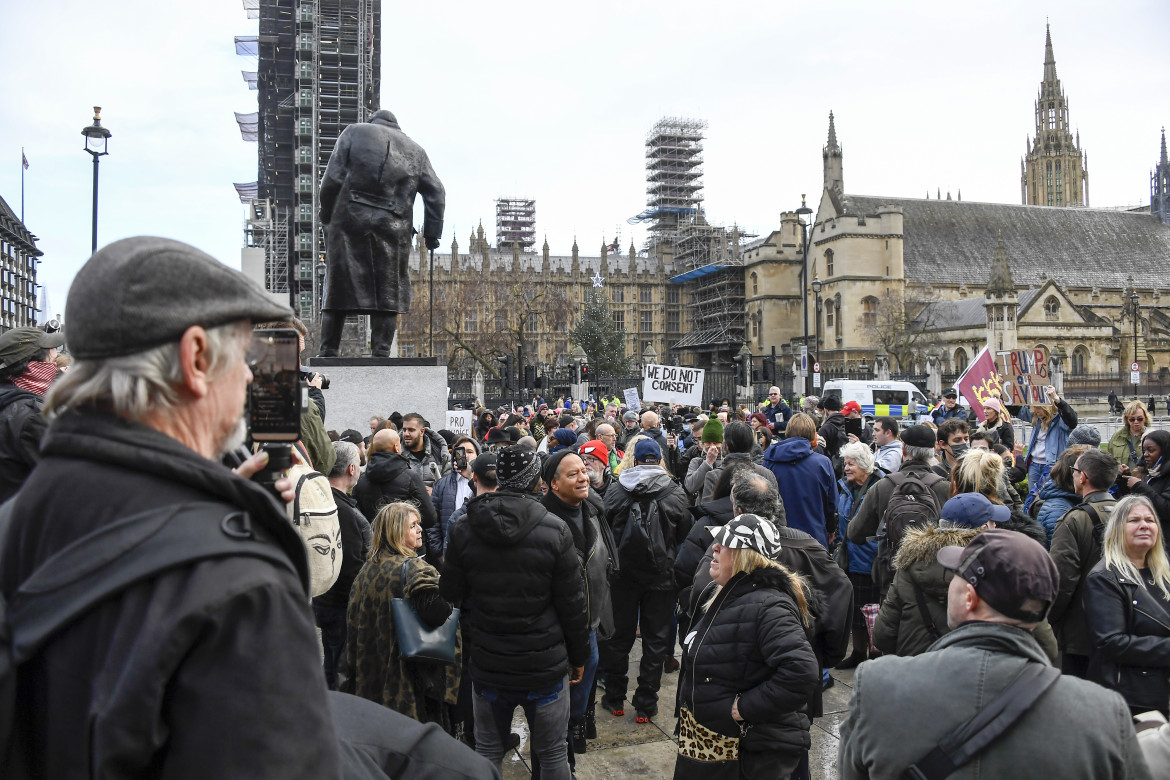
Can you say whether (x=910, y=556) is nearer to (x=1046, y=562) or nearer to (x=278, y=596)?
(x=1046, y=562)

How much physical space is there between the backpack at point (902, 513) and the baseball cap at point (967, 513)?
2.97ft

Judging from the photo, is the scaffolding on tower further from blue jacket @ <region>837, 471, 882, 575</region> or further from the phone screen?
the phone screen

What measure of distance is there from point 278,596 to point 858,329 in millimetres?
62843

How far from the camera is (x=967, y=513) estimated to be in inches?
171

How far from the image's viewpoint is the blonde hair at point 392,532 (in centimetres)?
452

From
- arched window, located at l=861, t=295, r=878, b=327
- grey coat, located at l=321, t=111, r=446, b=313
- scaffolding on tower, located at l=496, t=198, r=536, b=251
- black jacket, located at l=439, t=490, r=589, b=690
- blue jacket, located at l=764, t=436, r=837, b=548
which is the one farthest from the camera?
scaffolding on tower, located at l=496, t=198, r=536, b=251

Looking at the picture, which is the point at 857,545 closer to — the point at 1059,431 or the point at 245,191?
the point at 1059,431

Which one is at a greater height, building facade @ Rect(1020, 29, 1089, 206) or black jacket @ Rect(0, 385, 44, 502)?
building facade @ Rect(1020, 29, 1089, 206)

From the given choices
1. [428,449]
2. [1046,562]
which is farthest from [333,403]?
[1046,562]

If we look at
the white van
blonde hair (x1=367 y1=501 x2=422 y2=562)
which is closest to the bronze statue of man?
blonde hair (x1=367 y1=501 x2=422 y2=562)

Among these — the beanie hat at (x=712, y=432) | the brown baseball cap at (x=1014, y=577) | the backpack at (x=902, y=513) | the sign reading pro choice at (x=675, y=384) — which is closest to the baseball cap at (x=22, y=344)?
the brown baseball cap at (x=1014, y=577)

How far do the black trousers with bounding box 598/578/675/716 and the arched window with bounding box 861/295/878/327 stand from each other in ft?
191

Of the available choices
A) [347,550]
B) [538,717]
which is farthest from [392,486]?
[538,717]

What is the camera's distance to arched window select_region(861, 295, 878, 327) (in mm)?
61000
